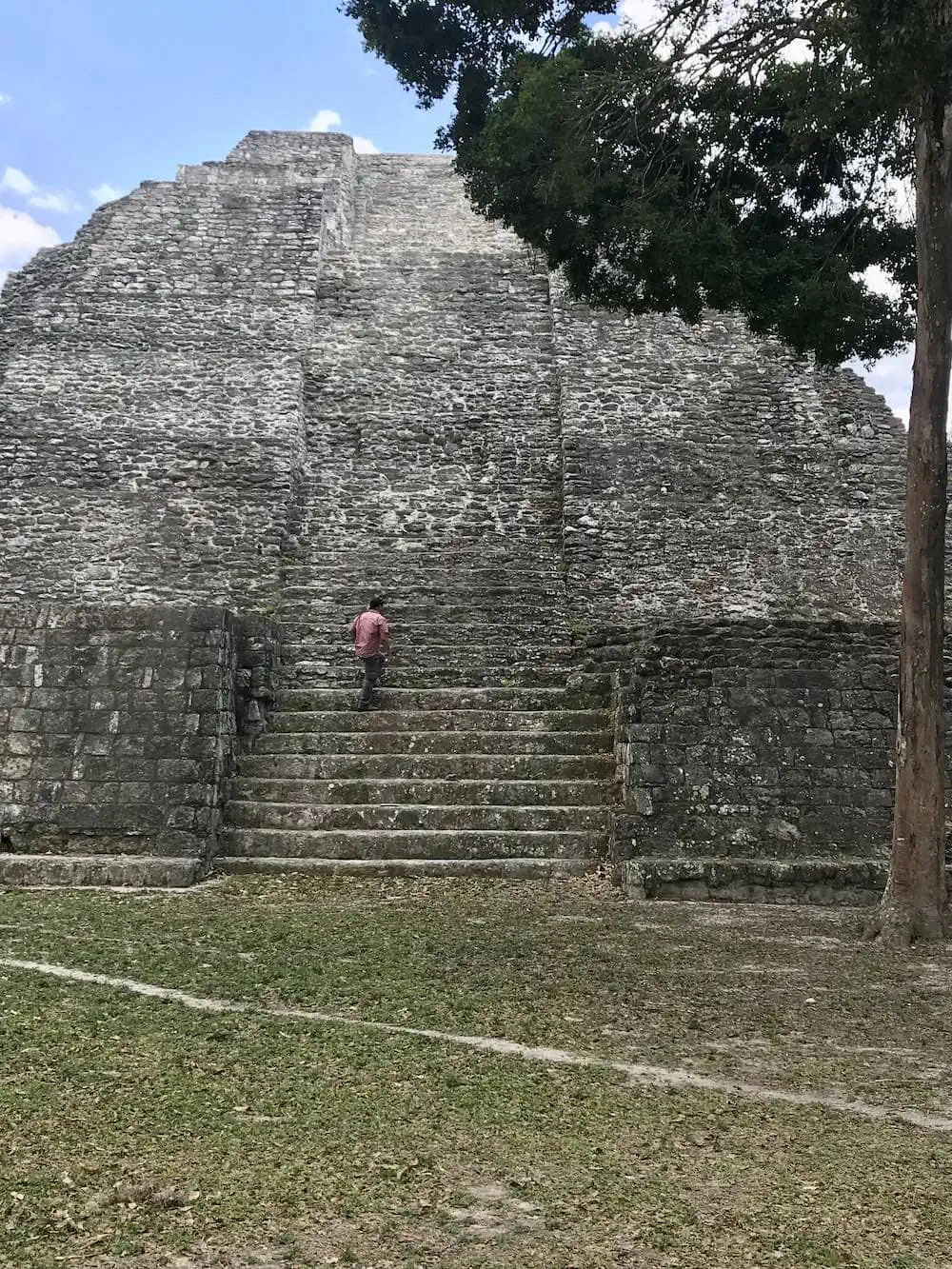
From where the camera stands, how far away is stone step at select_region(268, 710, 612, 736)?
8.67 meters

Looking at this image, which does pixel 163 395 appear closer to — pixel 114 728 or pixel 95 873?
pixel 114 728

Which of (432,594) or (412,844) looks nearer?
(412,844)

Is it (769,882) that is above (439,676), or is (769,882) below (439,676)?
below

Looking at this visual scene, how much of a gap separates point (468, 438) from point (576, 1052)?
1118cm

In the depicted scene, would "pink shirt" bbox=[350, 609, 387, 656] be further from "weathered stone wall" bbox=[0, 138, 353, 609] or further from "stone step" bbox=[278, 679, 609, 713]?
"weathered stone wall" bbox=[0, 138, 353, 609]

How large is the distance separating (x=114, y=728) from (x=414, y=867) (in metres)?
2.43

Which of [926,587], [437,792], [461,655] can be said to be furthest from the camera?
[461,655]

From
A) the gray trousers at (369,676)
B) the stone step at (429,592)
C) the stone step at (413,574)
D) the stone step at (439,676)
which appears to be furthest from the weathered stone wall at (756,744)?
the stone step at (413,574)

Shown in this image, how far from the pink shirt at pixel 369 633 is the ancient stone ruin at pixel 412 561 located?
0.45 meters

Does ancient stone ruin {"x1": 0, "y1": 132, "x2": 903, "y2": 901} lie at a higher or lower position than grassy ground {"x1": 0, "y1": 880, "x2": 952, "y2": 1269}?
higher

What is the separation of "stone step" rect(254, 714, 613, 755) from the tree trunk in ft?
8.92

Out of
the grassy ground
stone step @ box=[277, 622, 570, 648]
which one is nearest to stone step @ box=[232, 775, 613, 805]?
the grassy ground

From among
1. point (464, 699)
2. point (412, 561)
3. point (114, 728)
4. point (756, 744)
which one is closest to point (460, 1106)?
point (756, 744)

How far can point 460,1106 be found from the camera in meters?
3.28
